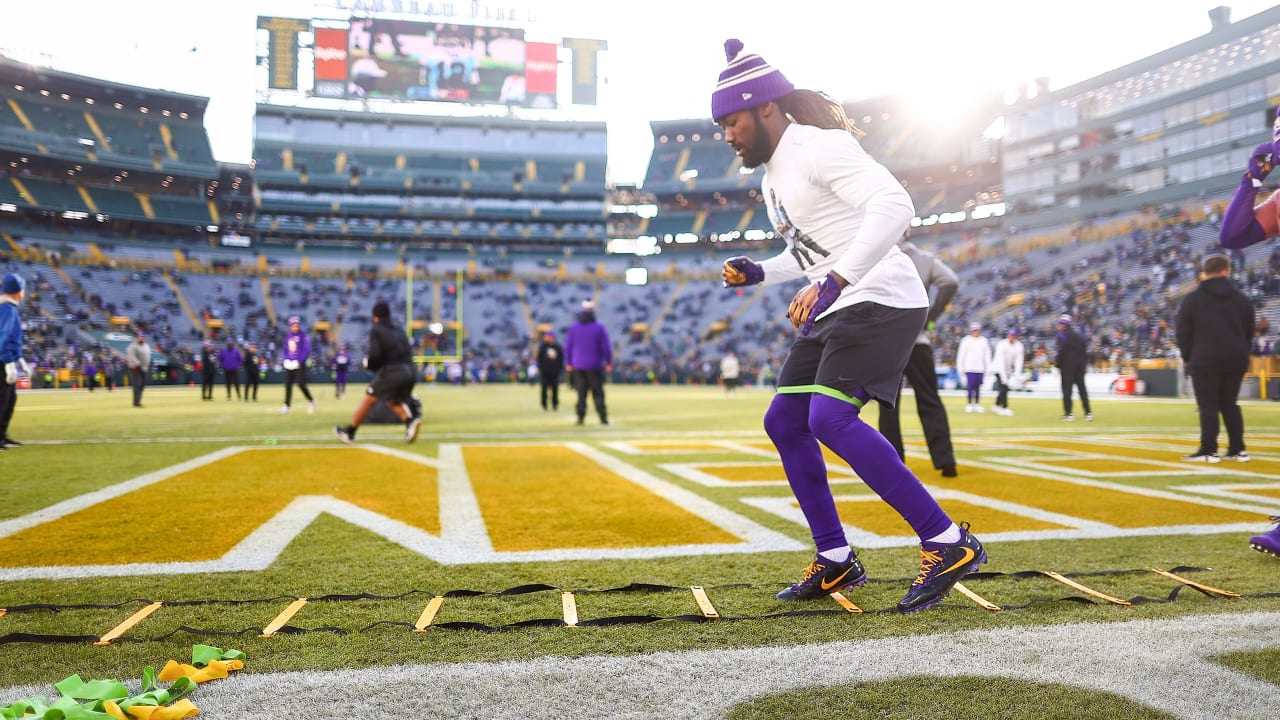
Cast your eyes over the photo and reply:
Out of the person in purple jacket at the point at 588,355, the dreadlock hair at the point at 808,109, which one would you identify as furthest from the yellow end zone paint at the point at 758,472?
the person in purple jacket at the point at 588,355

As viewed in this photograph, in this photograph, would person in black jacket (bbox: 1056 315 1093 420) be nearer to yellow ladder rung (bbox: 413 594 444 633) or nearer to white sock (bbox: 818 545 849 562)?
white sock (bbox: 818 545 849 562)

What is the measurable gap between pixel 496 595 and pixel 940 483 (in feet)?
12.8

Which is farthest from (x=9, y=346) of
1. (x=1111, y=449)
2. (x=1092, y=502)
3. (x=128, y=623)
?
(x=1111, y=449)

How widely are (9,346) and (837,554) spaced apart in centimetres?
843

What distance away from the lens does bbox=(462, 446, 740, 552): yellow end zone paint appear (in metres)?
3.63

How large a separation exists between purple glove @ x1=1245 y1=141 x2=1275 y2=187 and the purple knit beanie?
1.81 meters

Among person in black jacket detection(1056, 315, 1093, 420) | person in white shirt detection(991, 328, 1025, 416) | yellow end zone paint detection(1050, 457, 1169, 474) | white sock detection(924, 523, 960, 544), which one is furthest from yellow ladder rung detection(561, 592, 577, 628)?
person in white shirt detection(991, 328, 1025, 416)

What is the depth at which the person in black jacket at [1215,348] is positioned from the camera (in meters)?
6.53

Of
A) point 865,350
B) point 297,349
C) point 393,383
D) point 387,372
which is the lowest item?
point 393,383

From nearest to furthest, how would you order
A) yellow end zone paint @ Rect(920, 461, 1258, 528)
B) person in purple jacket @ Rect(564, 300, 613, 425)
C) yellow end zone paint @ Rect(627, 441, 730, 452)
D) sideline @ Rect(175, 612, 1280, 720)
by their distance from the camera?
sideline @ Rect(175, 612, 1280, 720) → yellow end zone paint @ Rect(920, 461, 1258, 528) → yellow end zone paint @ Rect(627, 441, 730, 452) → person in purple jacket @ Rect(564, 300, 613, 425)

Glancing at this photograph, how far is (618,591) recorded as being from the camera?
265cm

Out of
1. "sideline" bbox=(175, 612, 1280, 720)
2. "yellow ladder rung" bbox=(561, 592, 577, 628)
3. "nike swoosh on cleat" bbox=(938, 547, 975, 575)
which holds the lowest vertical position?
"yellow ladder rung" bbox=(561, 592, 577, 628)

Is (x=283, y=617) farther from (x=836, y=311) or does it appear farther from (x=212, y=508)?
(x=212, y=508)

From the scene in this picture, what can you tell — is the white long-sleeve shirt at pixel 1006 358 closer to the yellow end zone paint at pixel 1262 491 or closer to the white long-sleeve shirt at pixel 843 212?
the yellow end zone paint at pixel 1262 491
